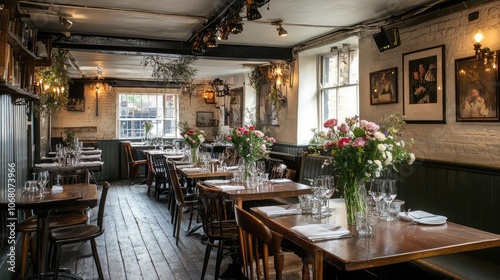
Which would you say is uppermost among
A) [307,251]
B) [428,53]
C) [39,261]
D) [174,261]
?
[428,53]

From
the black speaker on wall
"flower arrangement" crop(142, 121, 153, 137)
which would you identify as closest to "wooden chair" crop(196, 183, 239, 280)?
the black speaker on wall

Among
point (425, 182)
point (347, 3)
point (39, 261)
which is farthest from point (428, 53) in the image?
point (39, 261)

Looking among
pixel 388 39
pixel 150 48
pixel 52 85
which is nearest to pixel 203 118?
pixel 150 48

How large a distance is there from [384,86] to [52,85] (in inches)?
209

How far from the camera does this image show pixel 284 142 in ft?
26.9

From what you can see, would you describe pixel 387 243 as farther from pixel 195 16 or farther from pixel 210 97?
pixel 210 97

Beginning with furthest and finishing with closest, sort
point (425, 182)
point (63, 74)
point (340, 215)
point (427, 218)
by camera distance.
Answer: point (63, 74)
point (425, 182)
point (340, 215)
point (427, 218)

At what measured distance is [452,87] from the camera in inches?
173

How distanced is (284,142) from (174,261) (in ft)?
13.9

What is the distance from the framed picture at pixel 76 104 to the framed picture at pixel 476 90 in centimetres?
1026

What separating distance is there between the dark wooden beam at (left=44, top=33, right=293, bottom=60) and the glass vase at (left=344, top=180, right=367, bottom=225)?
4.99 meters

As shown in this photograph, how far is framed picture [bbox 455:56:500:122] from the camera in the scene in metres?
3.85

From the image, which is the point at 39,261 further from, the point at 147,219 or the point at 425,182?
the point at 425,182

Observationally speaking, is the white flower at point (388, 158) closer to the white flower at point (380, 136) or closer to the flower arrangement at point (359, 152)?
the flower arrangement at point (359, 152)
